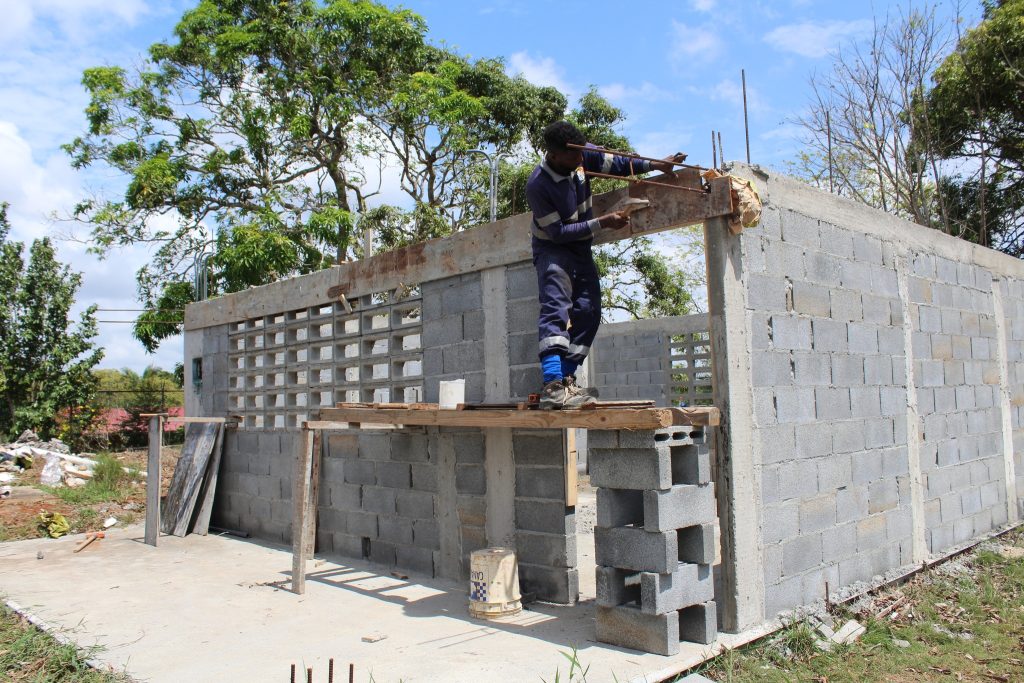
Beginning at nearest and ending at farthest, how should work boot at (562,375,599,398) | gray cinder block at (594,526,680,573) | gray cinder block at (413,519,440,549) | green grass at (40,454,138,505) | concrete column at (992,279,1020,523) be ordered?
gray cinder block at (594,526,680,573), work boot at (562,375,599,398), gray cinder block at (413,519,440,549), concrete column at (992,279,1020,523), green grass at (40,454,138,505)

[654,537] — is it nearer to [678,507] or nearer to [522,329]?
[678,507]

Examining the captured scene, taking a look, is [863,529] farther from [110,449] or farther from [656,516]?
[110,449]

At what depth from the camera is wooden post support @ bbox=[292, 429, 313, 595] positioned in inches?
248

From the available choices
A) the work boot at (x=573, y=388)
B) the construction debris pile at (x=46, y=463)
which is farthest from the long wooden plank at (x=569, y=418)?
the construction debris pile at (x=46, y=463)

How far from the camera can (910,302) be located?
6691 mm

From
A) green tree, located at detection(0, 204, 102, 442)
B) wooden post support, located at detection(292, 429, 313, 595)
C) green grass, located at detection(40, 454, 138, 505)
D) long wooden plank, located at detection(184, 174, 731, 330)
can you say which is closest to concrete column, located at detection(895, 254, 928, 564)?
long wooden plank, located at detection(184, 174, 731, 330)

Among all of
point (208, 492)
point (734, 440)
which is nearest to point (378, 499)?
point (208, 492)

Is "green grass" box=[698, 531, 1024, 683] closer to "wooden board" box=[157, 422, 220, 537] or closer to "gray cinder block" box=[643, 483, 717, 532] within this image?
"gray cinder block" box=[643, 483, 717, 532]

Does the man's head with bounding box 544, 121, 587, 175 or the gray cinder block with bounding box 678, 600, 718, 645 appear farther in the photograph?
the man's head with bounding box 544, 121, 587, 175

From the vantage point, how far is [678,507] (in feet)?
14.3

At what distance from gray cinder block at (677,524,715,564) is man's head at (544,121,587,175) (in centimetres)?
229

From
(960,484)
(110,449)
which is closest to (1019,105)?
(960,484)

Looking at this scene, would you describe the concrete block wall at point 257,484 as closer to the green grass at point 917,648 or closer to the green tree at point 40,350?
the green grass at point 917,648

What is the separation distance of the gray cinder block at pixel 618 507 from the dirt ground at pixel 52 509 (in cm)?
800
